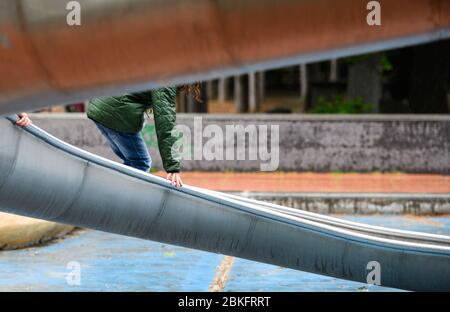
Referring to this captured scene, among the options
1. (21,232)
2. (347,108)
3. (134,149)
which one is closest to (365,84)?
(347,108)

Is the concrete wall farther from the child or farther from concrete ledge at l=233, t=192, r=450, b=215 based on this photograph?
the child

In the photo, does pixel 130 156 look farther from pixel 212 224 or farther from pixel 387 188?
pixel 387 188

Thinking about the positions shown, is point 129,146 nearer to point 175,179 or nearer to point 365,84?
point 175,179

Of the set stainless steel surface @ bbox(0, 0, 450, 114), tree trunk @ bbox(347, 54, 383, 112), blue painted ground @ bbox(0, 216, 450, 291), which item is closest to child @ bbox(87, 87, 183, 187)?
blue painted ground @ bbox(0, 216, 450, 291)

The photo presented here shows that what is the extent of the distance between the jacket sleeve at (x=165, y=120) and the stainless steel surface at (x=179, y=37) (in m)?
3.03

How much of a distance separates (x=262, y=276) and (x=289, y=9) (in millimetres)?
7636

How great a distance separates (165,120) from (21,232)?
5860 millimetres

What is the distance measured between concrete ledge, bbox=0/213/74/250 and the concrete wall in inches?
302

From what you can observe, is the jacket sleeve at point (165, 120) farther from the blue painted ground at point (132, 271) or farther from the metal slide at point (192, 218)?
the blue painted ground at point (132, 271)

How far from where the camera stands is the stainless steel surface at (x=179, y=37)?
11.6 ft

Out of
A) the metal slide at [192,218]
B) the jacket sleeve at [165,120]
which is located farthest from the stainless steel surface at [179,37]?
the jacket sleeve at [165,120]

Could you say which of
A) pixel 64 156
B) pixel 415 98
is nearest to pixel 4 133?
pixel 64 156

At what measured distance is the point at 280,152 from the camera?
67.4 feet

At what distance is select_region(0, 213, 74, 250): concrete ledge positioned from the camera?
12.2 meters
